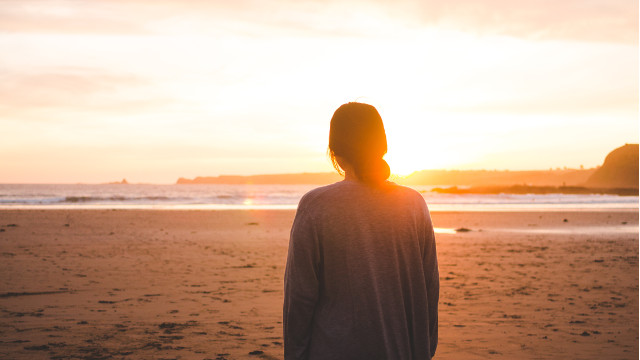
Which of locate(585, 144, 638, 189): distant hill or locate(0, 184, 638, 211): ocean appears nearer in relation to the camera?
locate(0, 184, 638, 211): ocean

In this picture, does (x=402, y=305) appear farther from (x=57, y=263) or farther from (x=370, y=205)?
(x=57, y=263)

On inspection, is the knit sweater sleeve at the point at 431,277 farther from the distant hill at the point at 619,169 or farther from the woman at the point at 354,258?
the distant hill at the point at 619,169

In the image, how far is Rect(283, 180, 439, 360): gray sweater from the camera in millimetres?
2021

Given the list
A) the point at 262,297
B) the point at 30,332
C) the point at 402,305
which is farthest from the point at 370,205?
the point at 262,297

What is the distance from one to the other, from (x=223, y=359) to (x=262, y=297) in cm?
265

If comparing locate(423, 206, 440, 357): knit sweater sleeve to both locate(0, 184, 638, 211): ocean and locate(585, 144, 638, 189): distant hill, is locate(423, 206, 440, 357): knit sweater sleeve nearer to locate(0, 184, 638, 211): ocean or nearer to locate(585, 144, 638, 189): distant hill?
locate(0, 184, 638, 211): ocean

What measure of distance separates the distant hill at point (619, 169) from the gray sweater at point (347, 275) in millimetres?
113357

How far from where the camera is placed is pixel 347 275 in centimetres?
205

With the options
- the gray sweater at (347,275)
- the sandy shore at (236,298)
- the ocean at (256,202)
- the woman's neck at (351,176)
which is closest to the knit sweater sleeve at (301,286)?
the gray sweater at (347,275)

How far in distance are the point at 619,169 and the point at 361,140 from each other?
409 ft

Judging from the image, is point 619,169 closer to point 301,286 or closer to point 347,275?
point 347,275

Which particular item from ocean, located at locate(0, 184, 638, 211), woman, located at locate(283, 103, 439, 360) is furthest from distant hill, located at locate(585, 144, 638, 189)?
woman, located at locate(283, 103, 439, 360)

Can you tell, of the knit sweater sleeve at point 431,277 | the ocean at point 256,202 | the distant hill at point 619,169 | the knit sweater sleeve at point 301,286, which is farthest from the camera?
the distant hill at point 619,169

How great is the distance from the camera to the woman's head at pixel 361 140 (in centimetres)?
211
